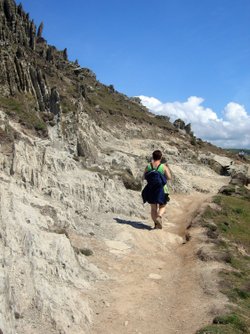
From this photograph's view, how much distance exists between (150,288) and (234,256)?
18.3 feet

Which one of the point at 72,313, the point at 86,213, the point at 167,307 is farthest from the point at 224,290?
the point at 86,213

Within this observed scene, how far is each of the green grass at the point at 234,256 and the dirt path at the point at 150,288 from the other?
64 cm

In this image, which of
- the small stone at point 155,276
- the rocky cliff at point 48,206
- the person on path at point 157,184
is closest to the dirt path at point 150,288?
the small stone at point 155,276

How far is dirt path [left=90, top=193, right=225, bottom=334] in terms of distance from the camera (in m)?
10.2

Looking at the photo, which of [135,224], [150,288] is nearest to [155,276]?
[150,288]

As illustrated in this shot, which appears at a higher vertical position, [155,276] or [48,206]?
[48,206]

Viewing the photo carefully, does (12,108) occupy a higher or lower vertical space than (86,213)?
higher

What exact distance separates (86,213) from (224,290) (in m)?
8.52

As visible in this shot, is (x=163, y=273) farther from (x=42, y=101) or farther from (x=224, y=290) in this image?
(x=42, y=101)

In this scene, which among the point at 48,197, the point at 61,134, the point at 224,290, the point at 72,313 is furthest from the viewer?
the point at 61,134

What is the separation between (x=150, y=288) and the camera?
1241 cm

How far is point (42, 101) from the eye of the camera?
3575cm

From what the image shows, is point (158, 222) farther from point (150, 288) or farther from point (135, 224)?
point (150, 288)

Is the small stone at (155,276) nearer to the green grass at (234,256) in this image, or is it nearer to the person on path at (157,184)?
the green grass at (234,256)
